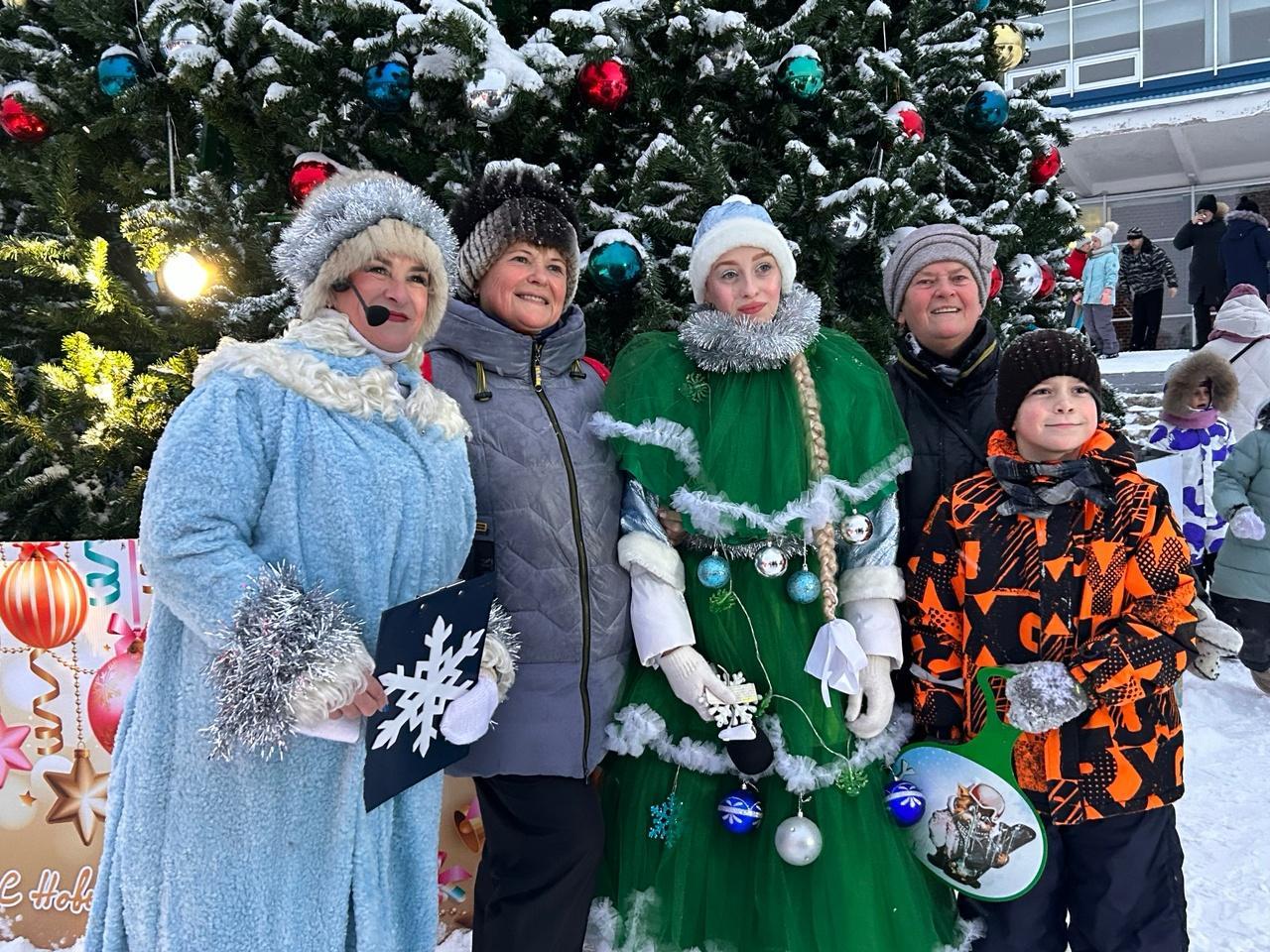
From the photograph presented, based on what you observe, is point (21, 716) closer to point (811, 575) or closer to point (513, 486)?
point (513, 486)

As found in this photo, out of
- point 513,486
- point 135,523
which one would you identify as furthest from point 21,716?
point 513,486

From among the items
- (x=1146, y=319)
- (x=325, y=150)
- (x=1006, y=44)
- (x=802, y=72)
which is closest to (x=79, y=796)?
(x=325, y=150)

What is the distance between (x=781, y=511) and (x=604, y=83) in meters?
1.69

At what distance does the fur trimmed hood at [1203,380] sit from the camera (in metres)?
5.43

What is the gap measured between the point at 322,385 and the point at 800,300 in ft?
4.16

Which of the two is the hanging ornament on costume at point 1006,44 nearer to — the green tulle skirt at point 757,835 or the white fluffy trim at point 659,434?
the white fluffy trim at point 659,434

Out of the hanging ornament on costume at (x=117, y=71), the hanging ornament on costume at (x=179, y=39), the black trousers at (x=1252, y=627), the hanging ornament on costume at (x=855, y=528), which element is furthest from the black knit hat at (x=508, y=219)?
the black trousers at (x=1252, y=627)

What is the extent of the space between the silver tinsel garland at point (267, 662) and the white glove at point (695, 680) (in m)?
0.85

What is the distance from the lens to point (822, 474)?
2133 millimetres

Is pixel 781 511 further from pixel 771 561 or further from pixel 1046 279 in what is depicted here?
pixel 1046 279

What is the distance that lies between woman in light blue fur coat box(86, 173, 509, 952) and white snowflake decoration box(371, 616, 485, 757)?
5 cm

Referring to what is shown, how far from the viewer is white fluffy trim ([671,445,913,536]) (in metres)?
2.08

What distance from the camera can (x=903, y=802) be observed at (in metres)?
2.10

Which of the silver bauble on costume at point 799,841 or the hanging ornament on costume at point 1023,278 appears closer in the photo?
the silver bauble on costume at point 799,841
